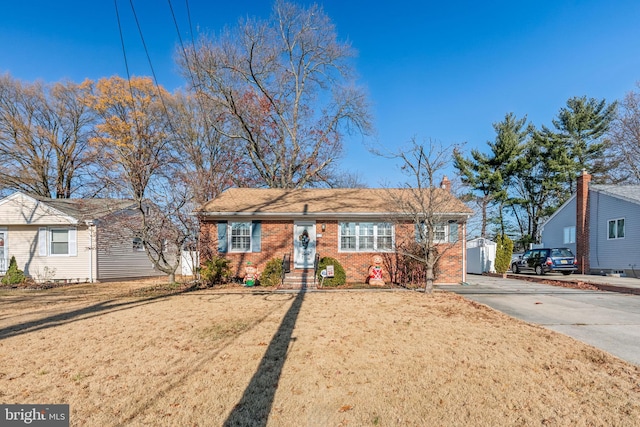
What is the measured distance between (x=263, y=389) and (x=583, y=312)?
813 centimetres

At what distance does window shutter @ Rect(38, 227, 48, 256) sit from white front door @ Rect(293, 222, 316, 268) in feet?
39.4

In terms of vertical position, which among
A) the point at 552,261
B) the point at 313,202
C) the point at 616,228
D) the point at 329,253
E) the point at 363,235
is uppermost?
the point at 313,202

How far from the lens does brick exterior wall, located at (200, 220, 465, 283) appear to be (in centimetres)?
1341

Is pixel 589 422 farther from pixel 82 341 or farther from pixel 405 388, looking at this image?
pixel 82 341

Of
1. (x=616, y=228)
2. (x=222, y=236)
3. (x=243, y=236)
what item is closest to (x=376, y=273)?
(x=243, y=236)

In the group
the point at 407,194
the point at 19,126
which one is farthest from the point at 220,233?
the point at 19,126

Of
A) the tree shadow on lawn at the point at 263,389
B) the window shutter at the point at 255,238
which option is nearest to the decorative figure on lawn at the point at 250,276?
the window shutter at the point at 255,238

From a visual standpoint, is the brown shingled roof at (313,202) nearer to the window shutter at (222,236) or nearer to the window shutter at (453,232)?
the window shutter at (222,236)

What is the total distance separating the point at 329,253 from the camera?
13.5 metres

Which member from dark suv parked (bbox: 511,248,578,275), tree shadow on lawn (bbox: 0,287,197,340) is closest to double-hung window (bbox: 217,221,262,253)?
tree shadow on lawn (bbox: 0,287,197,340)

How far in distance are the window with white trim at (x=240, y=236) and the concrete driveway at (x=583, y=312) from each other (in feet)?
26.7

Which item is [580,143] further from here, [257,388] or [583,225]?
[257,388]

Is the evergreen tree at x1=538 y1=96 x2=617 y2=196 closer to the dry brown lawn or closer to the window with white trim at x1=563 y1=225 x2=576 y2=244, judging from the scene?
the window with white trim at x1=563 y1=225 x2=576 y2=244

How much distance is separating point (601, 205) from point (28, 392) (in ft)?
80.1
